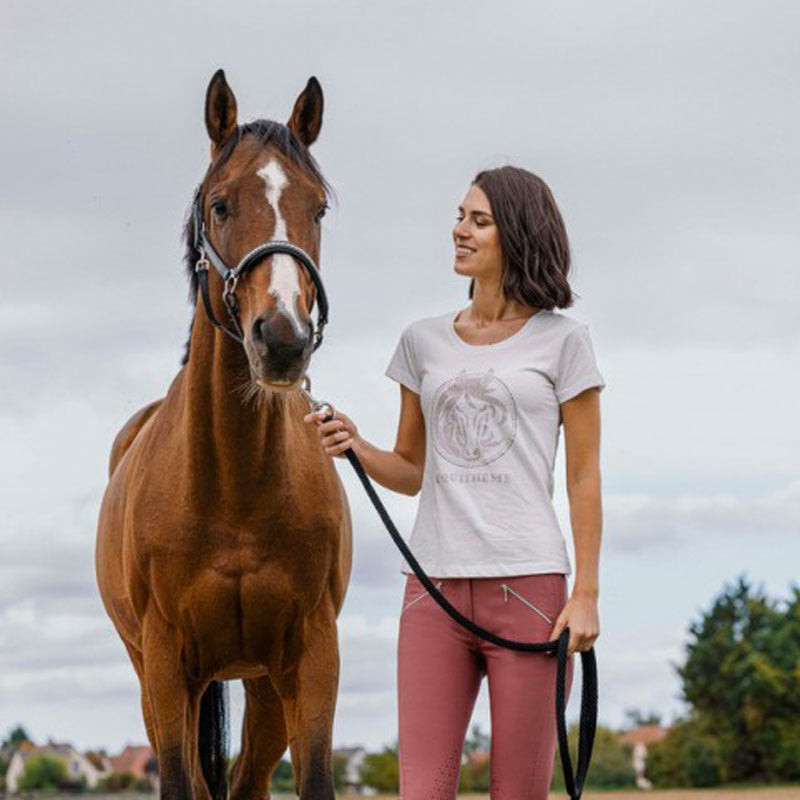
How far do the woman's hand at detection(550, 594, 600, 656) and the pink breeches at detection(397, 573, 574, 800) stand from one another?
5 centimetres

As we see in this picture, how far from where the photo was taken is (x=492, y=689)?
3820 millimetres

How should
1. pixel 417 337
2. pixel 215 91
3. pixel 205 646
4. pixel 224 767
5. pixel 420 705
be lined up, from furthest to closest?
pixel 224 767
pixel 205 646
pixel 215 91
pixel 417 337
pixel 420 705

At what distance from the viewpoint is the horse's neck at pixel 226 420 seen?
16.5 feet

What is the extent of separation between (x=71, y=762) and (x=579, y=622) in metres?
77.5

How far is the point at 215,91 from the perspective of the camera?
4.95 metres

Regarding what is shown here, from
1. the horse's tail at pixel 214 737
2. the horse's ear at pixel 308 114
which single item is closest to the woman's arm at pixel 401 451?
the horse's ear at pixel 308 114

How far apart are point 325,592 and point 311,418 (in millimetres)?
1401

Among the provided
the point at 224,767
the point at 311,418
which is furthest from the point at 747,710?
the point at 311,418

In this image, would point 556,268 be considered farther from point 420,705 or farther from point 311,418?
point 420,705

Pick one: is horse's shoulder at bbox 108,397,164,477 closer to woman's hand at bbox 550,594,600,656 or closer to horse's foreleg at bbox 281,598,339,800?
horse's foreleg at bbox 281,598,339,800

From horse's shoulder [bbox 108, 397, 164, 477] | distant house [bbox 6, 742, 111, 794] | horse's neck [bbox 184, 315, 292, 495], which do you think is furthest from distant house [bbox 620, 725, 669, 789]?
horse's neck [bbox 184, 315, 292, 495]

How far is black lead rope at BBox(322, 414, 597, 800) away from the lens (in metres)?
3.75

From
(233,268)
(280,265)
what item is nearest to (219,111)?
(233,268)

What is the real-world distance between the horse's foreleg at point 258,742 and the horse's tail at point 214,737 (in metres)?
0.13
